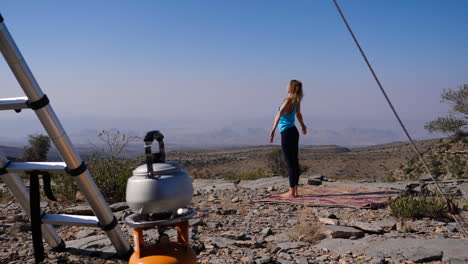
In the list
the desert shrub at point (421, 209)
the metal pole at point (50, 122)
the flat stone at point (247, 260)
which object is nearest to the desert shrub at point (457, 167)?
the desert shrub at point (421, 209)

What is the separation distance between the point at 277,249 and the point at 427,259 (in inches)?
58.3

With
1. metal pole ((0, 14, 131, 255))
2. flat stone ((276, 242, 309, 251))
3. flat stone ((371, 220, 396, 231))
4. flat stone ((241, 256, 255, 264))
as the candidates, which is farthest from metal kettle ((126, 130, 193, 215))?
flat stone ((371, 220, 396, 231))

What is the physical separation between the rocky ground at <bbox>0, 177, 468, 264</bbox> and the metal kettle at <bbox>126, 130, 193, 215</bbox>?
1692 mm

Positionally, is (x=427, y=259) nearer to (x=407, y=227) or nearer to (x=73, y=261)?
(x=407, y=227)

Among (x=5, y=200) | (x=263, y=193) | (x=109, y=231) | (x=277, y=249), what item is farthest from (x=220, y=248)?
(x=5, y=200)

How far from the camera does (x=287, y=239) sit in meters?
5.24

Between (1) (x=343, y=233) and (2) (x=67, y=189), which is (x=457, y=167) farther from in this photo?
(2) (x=67, y=189)

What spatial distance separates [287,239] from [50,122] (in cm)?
319

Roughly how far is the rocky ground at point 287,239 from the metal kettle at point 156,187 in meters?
1.69

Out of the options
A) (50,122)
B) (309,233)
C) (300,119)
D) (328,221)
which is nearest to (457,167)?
(300,119)

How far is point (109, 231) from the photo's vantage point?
12.1 ft

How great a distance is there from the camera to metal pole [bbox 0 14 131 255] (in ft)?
9.62

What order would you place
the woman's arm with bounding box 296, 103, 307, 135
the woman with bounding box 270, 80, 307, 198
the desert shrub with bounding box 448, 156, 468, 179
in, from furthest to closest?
the desert shrub with bounding box 448, 156, 468, 179, the woman's arm with bounding box 296, 103, 307, 135, the woman with bounding box 270, 80, 307, 198

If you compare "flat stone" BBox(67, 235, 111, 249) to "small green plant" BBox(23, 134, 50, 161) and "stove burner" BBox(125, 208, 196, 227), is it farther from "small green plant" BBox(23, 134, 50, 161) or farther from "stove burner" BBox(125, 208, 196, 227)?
"small green plant" BBox(23, 134, 50, 161)
